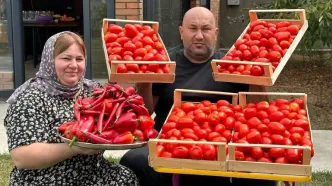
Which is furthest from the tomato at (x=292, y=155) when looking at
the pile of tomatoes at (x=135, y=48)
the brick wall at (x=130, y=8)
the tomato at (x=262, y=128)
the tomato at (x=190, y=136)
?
the brick wall at (x=130, y=8)

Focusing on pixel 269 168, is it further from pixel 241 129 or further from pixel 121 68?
pixel 121 68

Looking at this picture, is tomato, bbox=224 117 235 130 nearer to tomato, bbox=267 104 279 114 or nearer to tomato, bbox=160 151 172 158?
tomato, bbox=267 104 279 114

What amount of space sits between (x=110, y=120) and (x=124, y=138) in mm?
133

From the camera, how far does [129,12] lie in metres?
7.05

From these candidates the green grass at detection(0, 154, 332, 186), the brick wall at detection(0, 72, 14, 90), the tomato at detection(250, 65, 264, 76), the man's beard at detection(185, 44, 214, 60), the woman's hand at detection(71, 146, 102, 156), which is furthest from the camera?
the brick wall at detection(0, 72, 14, 90)

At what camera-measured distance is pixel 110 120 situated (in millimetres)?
2518

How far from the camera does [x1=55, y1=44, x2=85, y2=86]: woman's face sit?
8.88 ft

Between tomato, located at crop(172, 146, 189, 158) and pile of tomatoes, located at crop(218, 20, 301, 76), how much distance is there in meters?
0.63

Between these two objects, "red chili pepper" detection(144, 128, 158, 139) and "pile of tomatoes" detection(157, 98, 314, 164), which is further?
"red chili pepper" detection(144, 128, 158, 139)

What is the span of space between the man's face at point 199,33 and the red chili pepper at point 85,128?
977 millimetres

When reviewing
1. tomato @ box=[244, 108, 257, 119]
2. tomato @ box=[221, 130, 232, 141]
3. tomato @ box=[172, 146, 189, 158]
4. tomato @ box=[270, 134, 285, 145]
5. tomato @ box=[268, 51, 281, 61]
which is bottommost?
tomato @ box=[172, 146, 189, 158]

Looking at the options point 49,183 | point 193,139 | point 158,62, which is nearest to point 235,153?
point 193,139

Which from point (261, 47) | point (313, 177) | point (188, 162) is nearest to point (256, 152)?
point (188, 162)

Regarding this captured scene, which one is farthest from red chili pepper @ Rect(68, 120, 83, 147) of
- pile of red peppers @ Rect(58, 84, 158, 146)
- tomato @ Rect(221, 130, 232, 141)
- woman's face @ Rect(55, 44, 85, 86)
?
tomato @ Rect(221, 130, 232, 141)
